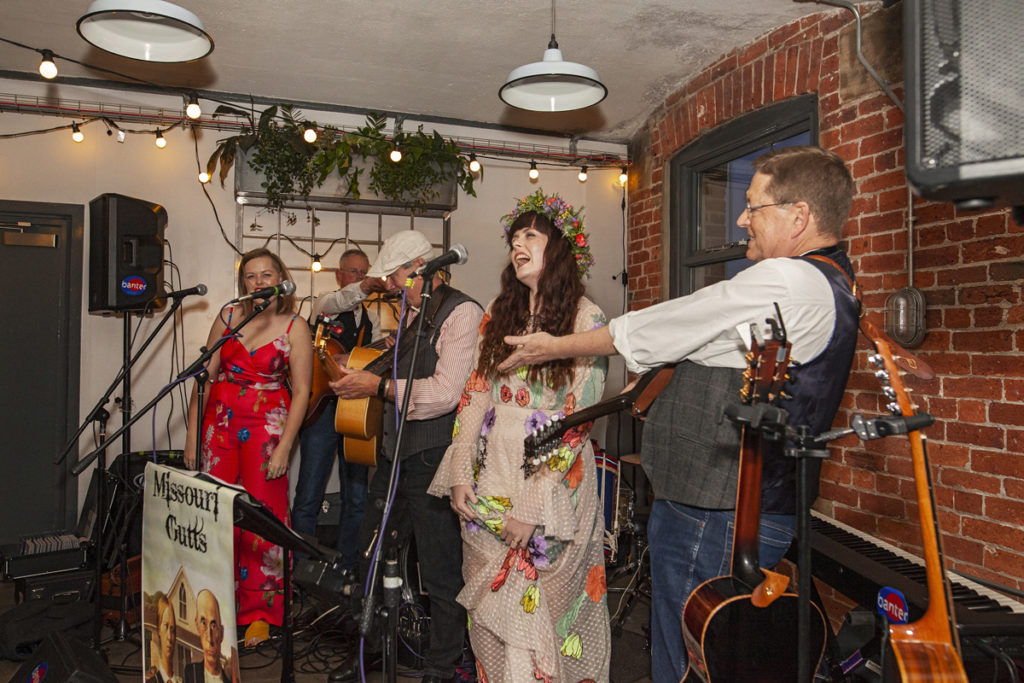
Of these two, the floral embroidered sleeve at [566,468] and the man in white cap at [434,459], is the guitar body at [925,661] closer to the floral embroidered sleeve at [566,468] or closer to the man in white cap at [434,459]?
the floral embroidered sleeve at [566,468]

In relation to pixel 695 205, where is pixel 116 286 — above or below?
below

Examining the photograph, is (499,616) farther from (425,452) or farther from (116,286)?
(116,286)

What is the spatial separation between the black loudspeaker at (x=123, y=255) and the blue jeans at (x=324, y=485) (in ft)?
4.10

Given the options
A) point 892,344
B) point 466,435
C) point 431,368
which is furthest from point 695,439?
point 431,368

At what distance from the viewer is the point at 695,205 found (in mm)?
4598

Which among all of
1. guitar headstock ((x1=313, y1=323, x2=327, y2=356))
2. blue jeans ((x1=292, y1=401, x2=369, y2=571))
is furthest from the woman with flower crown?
blue jeans ((x1=292, y1=401, x2=369, y2=571))

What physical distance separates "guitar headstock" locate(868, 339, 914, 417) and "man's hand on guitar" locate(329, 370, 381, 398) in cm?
190

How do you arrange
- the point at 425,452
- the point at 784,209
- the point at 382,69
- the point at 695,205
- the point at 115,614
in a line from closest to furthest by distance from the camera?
the point at 784,209 → the point at 425,452 → the point at 115,614 → the point at 382,69 → the point at 695,205

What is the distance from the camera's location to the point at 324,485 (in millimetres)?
3824

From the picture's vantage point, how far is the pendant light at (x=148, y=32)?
2473 millimetres

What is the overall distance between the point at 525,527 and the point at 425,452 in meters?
0.67

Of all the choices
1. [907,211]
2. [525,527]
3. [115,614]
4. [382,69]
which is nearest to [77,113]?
[382,69]

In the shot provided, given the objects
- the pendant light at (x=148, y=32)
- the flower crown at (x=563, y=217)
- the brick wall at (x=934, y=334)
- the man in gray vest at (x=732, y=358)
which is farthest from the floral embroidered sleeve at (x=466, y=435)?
the brick wall at (x=934, y=334)

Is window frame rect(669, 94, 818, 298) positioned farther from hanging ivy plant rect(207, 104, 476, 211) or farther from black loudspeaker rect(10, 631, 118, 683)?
black loudspeaker rect(10, 631, 118, 683)
